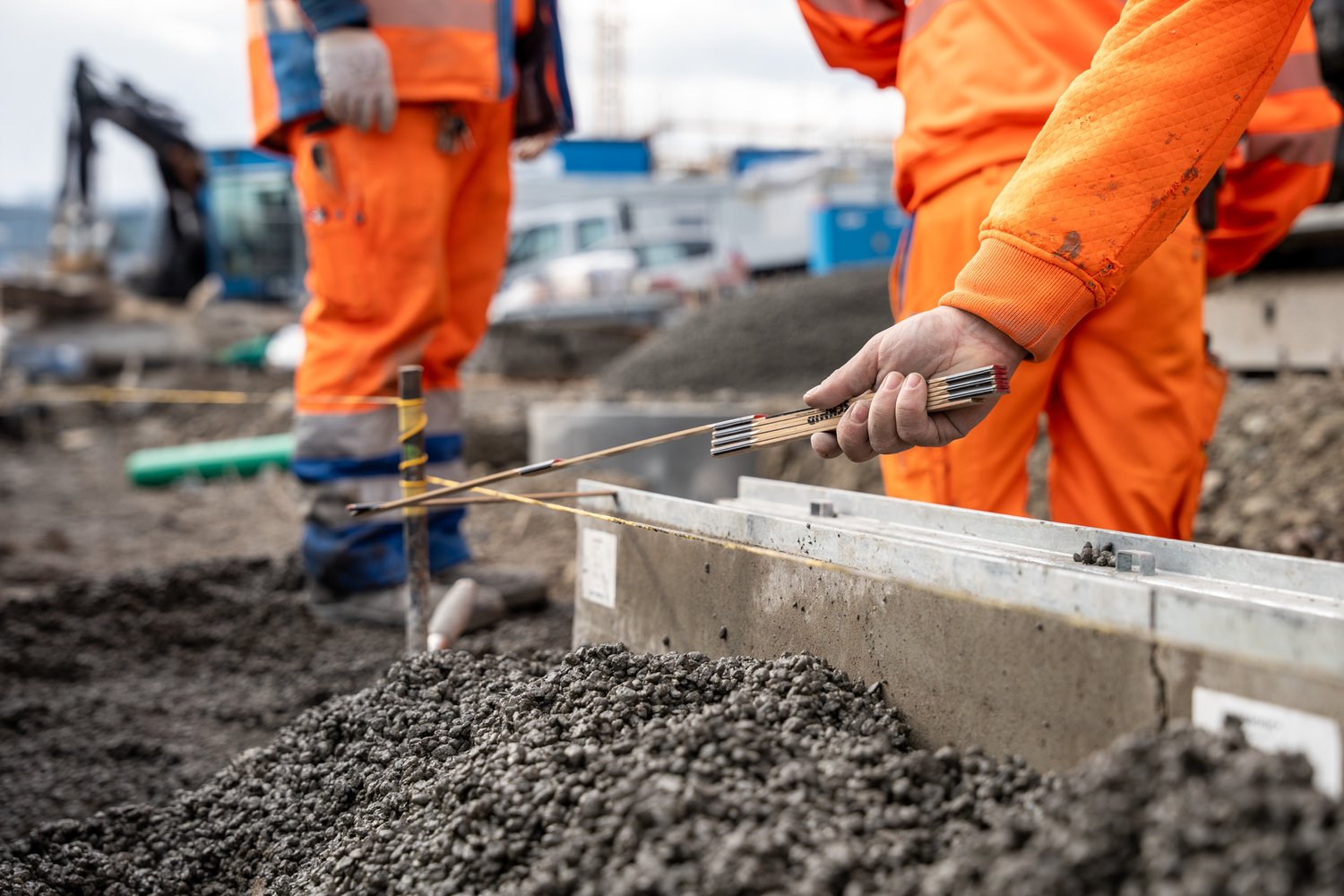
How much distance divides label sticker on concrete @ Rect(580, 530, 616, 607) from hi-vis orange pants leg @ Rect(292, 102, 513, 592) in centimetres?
114

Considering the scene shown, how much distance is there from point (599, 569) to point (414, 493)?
1.63 feet

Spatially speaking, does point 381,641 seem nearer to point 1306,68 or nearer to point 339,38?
point 339,38

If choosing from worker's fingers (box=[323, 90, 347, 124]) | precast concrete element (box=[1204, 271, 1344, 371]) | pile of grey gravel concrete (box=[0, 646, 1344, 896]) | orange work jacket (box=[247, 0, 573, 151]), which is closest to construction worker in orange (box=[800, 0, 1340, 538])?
pile of grey gravel concrete (box=[0, 646, 1344, 896])

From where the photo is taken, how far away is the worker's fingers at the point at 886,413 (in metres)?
1.47

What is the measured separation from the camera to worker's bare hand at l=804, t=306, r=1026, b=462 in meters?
1.47

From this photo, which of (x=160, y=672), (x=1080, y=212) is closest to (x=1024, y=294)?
(x=1080, y=212)

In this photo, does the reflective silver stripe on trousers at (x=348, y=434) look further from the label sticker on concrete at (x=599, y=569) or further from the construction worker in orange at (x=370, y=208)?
the label sticker on concrete at (x=599, y=569)

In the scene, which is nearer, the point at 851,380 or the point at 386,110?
the point at 851,380

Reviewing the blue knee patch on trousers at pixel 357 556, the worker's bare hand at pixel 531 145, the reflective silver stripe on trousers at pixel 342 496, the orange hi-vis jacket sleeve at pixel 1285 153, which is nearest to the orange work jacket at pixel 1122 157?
the orange hi-vis jacket sleeve at pixel 1285 153

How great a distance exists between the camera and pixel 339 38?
2822 millimetres

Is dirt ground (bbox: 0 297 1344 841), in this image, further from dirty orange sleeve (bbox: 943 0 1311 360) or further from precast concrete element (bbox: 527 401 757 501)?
dirty orange sleeve (bbox: 943 0 1311 360)

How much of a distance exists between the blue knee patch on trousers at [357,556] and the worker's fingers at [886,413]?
6.47 ft

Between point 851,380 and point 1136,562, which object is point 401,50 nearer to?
point 851,380

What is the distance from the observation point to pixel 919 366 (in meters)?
1.49
